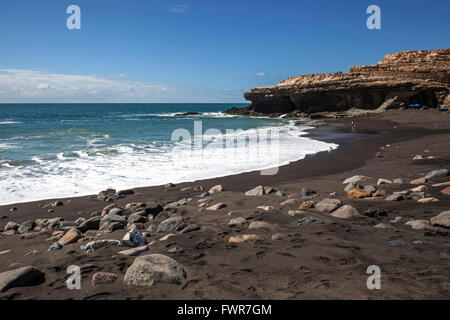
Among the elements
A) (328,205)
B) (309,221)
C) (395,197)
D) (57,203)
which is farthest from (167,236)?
(57,203)

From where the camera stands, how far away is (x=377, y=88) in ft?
136

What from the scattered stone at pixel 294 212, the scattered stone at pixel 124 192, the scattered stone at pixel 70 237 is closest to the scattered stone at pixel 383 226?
the scattered stone at pixel 294 212

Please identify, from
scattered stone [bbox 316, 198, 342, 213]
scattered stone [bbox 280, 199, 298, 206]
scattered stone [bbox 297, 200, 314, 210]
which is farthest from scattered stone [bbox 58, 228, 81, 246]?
scattered stone [bbox 316, 198, 342, 213]

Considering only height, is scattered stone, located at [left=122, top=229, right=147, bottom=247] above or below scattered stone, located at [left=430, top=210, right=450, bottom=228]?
below

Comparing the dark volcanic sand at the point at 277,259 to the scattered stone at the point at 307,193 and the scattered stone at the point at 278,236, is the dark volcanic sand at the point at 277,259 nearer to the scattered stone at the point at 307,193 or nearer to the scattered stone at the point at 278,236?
the scattered stone at the point at 278,236

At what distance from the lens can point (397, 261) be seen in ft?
9.77

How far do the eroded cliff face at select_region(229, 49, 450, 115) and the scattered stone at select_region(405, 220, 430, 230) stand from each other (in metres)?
40.7

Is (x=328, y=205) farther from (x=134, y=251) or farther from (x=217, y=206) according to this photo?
(x=134, y=251)

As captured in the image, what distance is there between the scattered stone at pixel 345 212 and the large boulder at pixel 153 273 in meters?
2.68

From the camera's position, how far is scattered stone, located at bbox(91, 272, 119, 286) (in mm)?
2867

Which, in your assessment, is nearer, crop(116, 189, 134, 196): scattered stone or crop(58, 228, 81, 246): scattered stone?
crop(58, 228, 81, 246): scattered stone

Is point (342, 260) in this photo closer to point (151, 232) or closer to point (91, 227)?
point (151, 232)

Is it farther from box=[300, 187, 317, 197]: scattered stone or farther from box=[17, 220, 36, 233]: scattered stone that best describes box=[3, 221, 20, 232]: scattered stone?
box=[300, 187, 317, 197]: scattered stone

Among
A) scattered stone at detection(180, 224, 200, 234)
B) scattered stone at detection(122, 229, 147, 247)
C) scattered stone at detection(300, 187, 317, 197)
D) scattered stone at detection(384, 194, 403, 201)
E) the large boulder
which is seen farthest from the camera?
scattered stone at detection(300, 187, 317, 197)
